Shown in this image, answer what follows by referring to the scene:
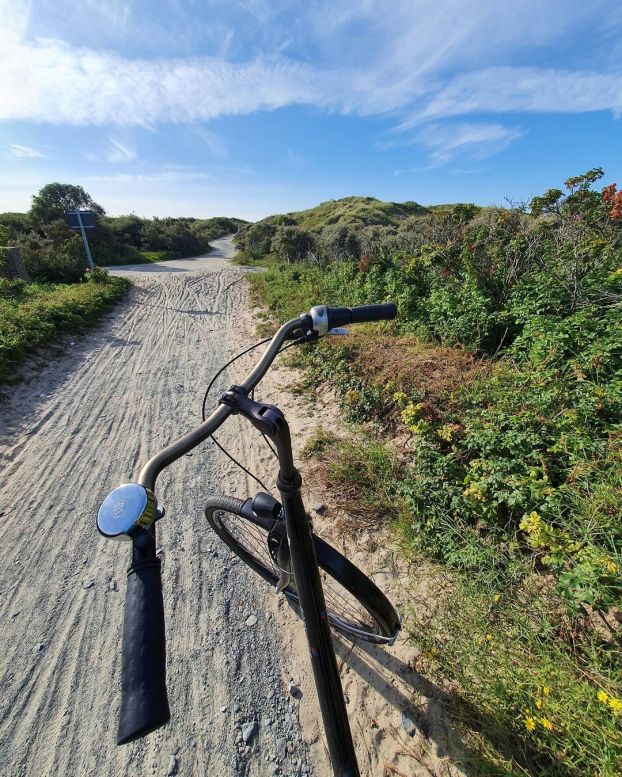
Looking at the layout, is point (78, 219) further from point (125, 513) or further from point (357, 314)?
point (125, 513)

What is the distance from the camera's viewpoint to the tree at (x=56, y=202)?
23016 mm

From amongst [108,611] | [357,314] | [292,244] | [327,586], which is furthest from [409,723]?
[292,244]

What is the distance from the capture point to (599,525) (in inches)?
87.0

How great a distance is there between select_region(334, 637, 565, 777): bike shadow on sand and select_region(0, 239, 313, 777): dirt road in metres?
0.52

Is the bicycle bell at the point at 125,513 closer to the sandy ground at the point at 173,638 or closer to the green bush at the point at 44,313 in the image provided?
the sandy ground at the point at 173,638

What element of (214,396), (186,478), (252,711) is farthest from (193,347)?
(252,711)

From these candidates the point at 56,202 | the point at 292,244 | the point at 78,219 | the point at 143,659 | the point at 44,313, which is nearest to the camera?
the point at 143,659

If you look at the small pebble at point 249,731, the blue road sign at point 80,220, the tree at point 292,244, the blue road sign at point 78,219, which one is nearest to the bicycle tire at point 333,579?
the small pebble at point 249,731

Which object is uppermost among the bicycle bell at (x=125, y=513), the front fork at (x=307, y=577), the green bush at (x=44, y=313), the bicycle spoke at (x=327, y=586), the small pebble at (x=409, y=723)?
the bicycle bell at (x=125, y=513)

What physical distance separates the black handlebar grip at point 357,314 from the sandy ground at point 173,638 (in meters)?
2.09

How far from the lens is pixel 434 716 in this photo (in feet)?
6.57

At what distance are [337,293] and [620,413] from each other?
684cm

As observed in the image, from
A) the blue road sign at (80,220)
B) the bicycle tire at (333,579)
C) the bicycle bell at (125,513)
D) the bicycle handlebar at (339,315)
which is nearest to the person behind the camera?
the bicycle bell at (125,513)

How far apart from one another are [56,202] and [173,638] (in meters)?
31.6
